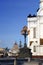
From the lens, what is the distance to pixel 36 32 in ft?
170

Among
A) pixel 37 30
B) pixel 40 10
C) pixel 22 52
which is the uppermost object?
pixel 40 10

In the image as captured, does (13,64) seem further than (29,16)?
No

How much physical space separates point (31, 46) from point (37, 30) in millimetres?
3099

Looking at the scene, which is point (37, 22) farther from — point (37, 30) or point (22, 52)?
point (22, 52)

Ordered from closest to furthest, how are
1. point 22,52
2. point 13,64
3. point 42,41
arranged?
point 13,64
point 22,52
point 42,41

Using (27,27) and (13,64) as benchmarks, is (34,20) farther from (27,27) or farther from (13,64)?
(13,64)

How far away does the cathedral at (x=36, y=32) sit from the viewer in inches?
1997

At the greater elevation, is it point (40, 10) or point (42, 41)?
point (40, 10)

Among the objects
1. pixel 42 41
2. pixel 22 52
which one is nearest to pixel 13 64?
pixel 22 52

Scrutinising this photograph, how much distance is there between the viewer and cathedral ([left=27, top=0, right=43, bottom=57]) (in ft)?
166

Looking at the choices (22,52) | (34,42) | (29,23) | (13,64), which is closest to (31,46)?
(34,42)

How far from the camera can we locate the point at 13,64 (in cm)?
1372

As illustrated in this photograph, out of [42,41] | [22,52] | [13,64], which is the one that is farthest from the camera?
[42,41]

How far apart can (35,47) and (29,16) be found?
6.19 meters
